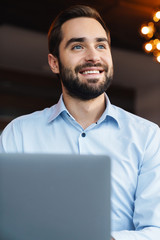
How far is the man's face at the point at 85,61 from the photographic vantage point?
1.49 metres

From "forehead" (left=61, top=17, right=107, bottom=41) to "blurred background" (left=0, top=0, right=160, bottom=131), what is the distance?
2424 millimetres

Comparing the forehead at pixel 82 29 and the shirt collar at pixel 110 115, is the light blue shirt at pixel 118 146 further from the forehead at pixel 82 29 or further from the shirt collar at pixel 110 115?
the forehead at pixel 82 29

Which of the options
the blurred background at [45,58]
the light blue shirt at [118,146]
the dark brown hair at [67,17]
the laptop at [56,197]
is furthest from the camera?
the blurred background at [45,58]

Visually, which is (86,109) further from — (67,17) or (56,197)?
(56,197)

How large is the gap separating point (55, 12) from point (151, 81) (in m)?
3.13

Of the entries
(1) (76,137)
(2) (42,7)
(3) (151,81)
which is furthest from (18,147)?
(3) (151,81)

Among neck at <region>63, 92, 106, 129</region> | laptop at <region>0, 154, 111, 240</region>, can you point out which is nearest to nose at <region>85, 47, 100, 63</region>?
neck at <region>63, 92, 106, 129</region>

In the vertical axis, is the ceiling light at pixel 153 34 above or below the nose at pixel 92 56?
above

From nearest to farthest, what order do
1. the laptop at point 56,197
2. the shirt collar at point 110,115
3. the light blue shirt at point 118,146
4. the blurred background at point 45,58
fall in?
1. the laptop at point 56,197
2. the light blue shirt at point 118,146
3. the shirt collar at point 110,115
4. the blurred background at point 45,58

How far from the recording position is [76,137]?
1.45m

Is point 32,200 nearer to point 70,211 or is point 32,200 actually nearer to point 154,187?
point 70,211

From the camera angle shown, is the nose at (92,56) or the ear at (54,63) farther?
the ear at (54,63)

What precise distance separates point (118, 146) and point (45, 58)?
4.18 m

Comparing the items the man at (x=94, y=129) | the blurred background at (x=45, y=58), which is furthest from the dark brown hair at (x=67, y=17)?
the blurred background at (x=45, y=58)
